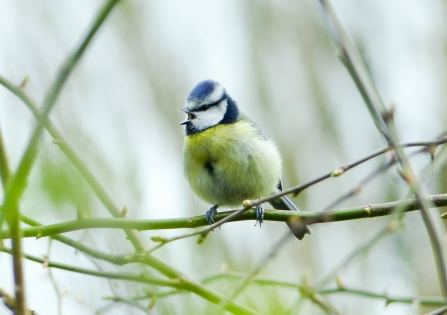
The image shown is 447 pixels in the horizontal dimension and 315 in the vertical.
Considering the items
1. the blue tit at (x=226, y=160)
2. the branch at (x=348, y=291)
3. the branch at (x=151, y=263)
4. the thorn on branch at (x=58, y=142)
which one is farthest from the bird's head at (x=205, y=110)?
the thorn on branch at (x=58, y=142)

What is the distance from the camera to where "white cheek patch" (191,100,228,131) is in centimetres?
476

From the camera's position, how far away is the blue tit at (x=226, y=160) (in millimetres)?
4434

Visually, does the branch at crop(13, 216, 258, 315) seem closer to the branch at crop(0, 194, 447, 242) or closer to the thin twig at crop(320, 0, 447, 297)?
the branch at crop(0, 194, 447, 242)

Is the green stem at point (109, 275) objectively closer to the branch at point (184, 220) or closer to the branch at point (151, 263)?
the branch at point (151, 263)

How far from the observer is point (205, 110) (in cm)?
490

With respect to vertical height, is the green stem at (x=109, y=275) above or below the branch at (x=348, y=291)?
above

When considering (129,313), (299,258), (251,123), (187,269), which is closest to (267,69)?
(299,258)

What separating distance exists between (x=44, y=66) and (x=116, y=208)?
4.55ft

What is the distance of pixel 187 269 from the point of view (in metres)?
3.05

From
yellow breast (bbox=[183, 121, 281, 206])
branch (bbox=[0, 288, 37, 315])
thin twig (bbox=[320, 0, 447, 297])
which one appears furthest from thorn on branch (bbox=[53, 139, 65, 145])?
yellow breast (bbox=[183, 121, 281, 206])

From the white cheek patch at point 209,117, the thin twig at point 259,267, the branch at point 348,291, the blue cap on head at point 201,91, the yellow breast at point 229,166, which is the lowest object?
the branch at point 348,291

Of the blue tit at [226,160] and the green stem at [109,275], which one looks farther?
the blue tit at [226,160]

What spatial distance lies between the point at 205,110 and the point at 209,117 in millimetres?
76

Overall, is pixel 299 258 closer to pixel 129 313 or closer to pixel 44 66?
pixel 44 66
